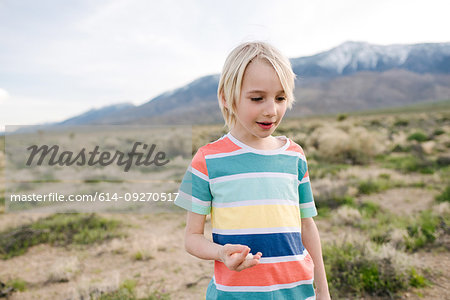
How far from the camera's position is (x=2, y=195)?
10008 millimetres

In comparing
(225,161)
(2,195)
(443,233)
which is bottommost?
(2,195)

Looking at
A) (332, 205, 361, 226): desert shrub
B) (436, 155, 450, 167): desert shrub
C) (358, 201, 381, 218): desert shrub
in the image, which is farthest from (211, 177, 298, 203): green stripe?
(436, 155, 450, 167): desert shrub

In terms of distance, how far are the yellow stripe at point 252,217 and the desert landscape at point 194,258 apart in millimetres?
2548

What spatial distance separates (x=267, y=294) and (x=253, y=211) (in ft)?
1.11

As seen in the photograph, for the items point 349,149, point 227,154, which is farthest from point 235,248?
point 349,149

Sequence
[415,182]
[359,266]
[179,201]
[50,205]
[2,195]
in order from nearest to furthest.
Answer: [179,201] < [359,266] < [415,182] < [50,205] < [2,195]

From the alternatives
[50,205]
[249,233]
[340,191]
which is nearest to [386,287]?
[249,233]

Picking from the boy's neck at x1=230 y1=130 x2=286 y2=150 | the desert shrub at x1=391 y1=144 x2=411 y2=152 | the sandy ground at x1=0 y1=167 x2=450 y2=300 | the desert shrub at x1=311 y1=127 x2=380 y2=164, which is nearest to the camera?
the boy's neck at x1=230 y1=130 x2=286 y2=150

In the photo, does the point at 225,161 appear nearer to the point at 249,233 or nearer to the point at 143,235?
the point at 249,233

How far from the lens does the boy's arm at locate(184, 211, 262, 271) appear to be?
1.04m

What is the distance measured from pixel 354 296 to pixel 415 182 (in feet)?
18.0

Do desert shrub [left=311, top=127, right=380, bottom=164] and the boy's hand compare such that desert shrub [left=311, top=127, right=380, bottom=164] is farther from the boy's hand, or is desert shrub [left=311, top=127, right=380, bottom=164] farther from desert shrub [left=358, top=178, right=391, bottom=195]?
the boy's hand

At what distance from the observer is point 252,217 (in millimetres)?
1280

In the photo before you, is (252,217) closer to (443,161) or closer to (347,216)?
(347,216)
